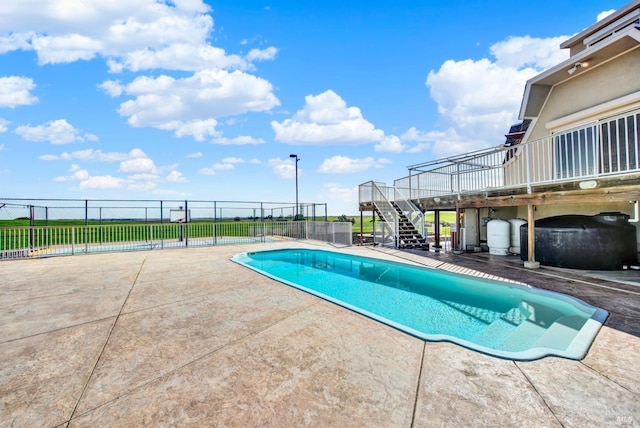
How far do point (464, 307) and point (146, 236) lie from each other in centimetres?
1274

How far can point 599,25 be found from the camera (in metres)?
9.55

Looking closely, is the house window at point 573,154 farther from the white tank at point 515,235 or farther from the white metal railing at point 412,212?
the white metal railing at point 412,212

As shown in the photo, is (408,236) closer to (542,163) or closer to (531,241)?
(531,241)

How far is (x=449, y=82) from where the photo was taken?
11.9m

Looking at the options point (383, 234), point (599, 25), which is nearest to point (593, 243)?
point (383, 234)

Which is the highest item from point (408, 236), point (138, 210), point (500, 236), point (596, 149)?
point (596, 149)

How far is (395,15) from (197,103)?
9.65 metres

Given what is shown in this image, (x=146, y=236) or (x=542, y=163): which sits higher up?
(x=542, y=163)

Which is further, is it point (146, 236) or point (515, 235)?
point (146, 236)

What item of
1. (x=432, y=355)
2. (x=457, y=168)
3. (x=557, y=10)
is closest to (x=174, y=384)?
(x=432, y=355)

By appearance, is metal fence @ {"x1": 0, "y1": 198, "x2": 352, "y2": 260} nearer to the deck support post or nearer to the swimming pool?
the swimming pool

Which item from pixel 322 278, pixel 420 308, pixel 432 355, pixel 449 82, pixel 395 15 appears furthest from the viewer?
pixel 449 82

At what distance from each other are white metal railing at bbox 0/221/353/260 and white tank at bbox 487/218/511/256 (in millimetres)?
5650

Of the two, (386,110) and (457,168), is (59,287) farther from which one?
(386,110)
